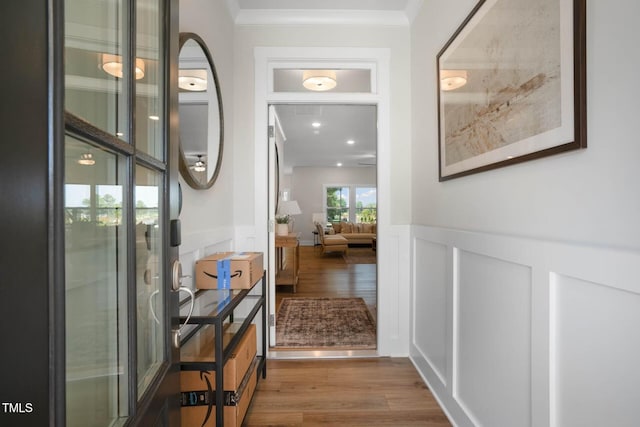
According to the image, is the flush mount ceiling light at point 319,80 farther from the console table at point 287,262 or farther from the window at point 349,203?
the window at point 349,203

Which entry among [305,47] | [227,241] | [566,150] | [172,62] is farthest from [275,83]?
[566,150]

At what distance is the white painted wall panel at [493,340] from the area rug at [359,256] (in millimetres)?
5569

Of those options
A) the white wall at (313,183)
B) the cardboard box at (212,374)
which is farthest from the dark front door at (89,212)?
the white wall at (313,183)

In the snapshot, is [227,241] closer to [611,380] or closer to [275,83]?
[275,83]

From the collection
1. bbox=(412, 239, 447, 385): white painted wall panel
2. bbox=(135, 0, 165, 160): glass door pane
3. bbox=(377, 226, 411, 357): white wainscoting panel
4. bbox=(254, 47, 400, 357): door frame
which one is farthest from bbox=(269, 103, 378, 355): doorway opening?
bbox=(135, 0, 165, 160): glass door pane

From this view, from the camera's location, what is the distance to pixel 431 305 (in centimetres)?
208

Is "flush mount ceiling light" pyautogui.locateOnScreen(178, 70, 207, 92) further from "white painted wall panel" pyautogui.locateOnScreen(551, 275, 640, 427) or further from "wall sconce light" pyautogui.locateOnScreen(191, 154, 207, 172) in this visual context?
"white painted wall panel" pyautogui.locateOnScreen(551, 275, 640, 427)

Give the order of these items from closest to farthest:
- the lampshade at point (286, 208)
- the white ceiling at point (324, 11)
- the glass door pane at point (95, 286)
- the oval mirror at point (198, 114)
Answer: the glass door pane at point (95, 286) < the oval mirror at point (198, 114) < the white ceiling at point (324, 11) < the lampshade at point (286, 208)

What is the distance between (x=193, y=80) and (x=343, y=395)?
204 centimetres

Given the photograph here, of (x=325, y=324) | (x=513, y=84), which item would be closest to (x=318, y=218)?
(x=325, y=324)

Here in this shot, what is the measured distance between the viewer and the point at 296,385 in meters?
2.12

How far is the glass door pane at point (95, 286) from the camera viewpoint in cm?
53

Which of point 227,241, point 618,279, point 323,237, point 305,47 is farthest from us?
point 323,237

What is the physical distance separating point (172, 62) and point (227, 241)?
5.10ft
